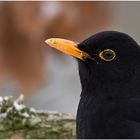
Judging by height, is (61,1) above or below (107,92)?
above

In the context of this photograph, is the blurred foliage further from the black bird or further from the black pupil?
the black pupil

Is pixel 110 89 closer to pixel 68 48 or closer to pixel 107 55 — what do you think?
pixel 107 55

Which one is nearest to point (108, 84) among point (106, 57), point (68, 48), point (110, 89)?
point (110, 89)

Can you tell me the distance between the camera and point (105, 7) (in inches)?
413

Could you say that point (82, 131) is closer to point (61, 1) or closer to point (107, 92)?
point (107, 92)

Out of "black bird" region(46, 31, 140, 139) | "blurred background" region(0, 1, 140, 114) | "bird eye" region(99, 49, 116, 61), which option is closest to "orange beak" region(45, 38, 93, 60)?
"black bird" region(46, 31, 140, 139)

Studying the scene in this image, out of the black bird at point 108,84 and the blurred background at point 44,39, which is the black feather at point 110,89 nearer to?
the black bird at point 108,84

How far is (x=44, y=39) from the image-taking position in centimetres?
1018

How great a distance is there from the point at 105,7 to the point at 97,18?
220 mm

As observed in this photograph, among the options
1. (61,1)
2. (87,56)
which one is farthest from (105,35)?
(61,1)

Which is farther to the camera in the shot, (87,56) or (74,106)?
(74,106)

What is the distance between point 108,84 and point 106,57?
0.18 meters

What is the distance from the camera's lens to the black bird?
714cm

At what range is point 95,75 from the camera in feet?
24.6
